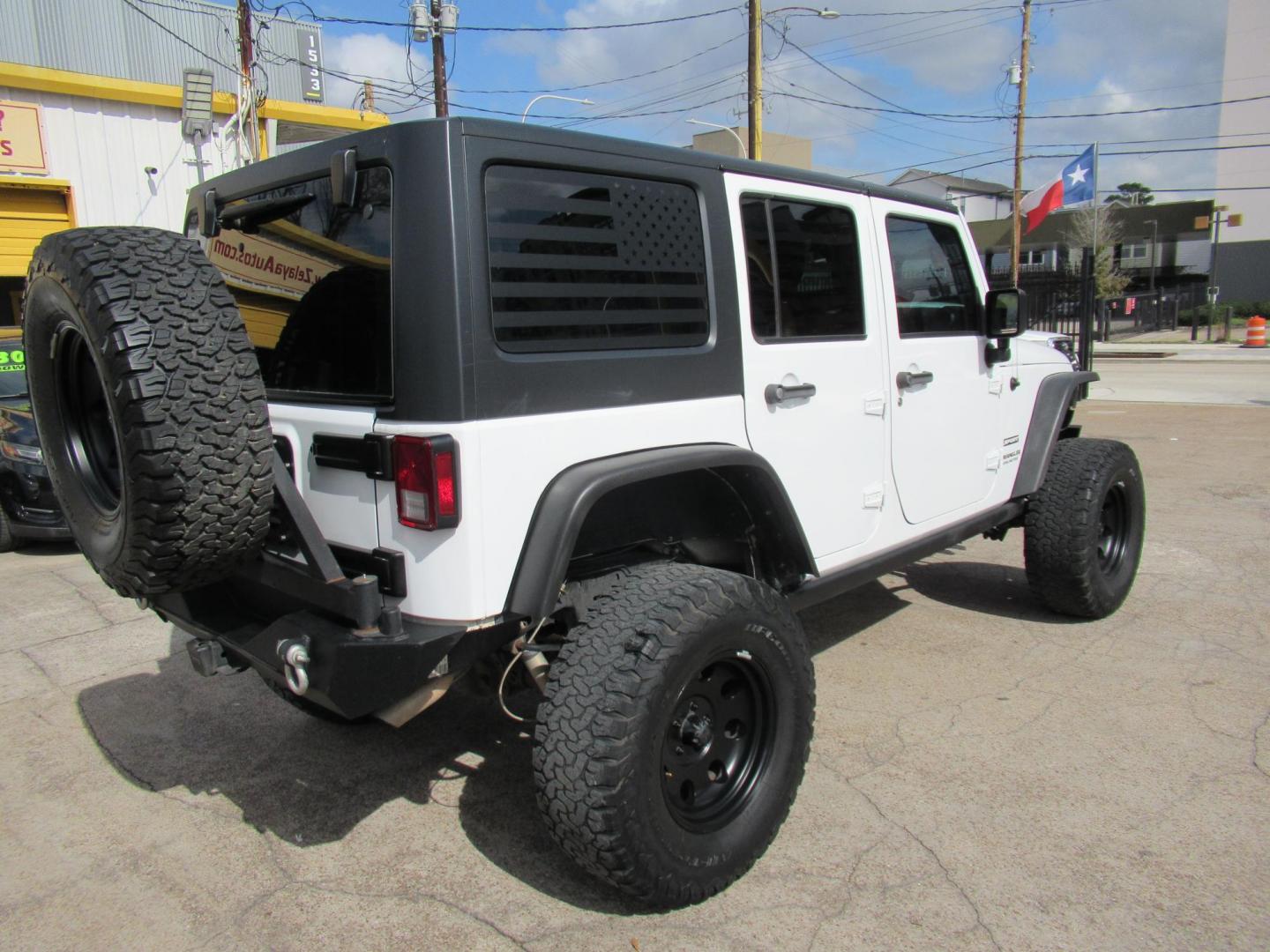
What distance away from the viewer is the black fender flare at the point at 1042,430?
175 inches

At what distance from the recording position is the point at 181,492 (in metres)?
2.20

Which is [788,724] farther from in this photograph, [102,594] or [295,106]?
[295,106]

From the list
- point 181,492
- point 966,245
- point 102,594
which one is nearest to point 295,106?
point 102,594

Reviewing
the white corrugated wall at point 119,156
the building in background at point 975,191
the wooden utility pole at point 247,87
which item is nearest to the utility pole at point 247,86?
the wooden utility pole at point 247,87

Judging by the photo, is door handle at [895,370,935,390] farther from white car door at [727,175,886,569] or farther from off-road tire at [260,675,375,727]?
off-road tire at [260,675,375,727]

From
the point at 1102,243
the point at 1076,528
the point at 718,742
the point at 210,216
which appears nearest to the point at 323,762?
the point at 718,742

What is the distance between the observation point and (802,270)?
3.22m

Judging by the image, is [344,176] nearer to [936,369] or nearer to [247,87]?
[936,369]

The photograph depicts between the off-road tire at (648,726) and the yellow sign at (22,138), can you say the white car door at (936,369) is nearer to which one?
the off-road tire at (648,726)

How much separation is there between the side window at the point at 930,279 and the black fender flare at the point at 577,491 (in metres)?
1.21

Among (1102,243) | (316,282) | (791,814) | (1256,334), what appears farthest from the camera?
(1102,243)

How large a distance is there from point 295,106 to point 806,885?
16.0m

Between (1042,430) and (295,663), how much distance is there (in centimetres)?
365

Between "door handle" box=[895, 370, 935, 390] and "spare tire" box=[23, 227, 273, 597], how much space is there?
2.34 m
